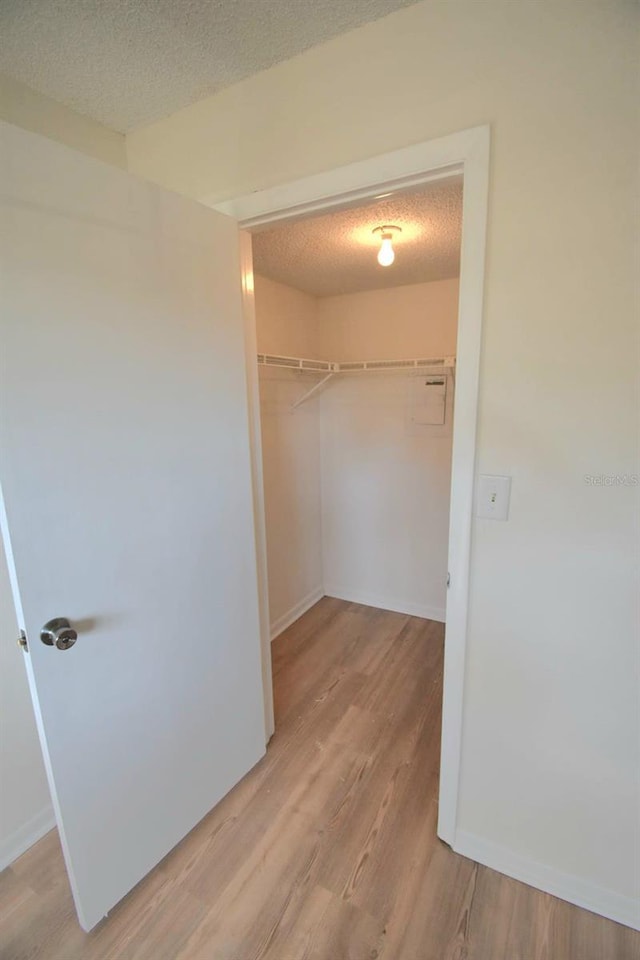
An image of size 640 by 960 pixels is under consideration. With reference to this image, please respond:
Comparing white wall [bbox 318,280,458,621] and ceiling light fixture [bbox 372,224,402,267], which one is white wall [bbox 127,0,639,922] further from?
white wall [bbox 318,280,458,621]

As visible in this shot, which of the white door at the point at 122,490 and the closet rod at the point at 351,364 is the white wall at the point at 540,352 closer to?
the white door at the point at 122,490

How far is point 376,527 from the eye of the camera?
2.98 meters

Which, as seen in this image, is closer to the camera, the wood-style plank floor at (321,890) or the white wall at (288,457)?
the wood-style plank floor at (321,890)

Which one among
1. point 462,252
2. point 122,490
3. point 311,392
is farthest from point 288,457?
point 462,252

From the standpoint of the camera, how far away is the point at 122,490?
3.71 feet

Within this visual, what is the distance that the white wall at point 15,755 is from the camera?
133cm

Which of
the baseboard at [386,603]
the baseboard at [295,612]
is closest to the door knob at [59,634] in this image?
the baseboard at [295,612]

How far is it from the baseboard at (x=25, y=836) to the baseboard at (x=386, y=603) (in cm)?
207

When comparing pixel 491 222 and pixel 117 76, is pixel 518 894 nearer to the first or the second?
pixel 491 222

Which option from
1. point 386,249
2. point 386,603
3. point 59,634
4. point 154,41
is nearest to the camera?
point 59,634

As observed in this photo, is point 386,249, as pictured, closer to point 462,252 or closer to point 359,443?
point 462,252

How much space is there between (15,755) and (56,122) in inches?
82.3

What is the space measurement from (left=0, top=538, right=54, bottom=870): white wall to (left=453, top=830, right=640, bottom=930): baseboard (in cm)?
147

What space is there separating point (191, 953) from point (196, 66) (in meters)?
2.52
